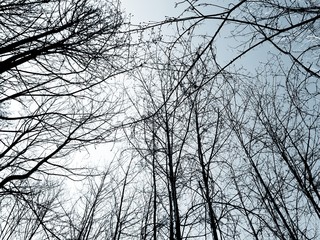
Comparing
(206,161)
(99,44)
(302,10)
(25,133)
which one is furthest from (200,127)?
(302,10)

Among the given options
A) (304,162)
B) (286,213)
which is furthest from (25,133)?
(286,213)

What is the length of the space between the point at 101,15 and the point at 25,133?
7.74 ft

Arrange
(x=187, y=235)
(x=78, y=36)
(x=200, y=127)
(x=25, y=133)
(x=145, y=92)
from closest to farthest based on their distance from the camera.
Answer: (x=78, y=36)
(x=25, y=133)
(x=187, y=235)
(x=200, y=127)
(x=145, y=92)

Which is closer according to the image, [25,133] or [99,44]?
[99,44]

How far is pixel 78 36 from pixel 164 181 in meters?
3.20

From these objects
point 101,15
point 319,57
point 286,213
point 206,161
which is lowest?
point 319,57

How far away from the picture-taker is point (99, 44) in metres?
3.69

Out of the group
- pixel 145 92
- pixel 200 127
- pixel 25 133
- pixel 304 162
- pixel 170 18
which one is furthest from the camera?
pixel 145 92

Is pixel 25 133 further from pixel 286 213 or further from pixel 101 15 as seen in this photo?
pixel 286 213

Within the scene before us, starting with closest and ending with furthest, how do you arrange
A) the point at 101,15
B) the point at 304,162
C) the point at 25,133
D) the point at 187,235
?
1. the point at 101,15
2. the point at 25,133
3. the point at 187,235
4. the point at 304,162

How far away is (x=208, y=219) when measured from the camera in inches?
189

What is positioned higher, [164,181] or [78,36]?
[78,36]

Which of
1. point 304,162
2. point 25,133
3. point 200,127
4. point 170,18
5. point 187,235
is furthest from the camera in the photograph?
point 200,127

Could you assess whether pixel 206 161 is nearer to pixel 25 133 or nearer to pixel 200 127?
pixel 200 127
